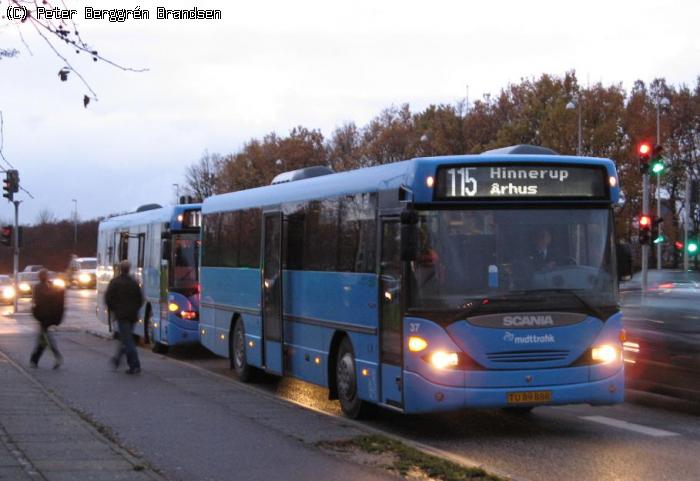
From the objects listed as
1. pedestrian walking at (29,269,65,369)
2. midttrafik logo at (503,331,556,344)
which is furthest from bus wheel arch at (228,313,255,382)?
midttrafik logo at (503,331,556,344)

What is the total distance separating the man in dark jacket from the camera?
19.1m

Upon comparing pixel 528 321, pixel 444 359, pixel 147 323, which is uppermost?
pixel 528 321

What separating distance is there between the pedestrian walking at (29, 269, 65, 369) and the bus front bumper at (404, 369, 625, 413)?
945cm

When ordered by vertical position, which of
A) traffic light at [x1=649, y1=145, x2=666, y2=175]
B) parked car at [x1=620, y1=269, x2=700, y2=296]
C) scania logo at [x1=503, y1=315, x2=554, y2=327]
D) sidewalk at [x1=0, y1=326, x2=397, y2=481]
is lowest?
sidewalk at [x1=0, y1=326, x2=397, y2=481]

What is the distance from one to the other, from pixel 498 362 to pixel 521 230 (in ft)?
4.52

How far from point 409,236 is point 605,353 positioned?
247 centimetres

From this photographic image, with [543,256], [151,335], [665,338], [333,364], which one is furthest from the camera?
[151,335]

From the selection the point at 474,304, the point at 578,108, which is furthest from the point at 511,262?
the point at 578,108

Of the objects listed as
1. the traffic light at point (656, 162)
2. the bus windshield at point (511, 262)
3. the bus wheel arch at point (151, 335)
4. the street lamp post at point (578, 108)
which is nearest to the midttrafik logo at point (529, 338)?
the bus windshield at point (511, 262)

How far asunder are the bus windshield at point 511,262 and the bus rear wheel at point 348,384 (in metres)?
1.99

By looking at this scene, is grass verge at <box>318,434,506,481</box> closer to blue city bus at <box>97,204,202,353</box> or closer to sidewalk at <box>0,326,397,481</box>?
sidewalk at <box>0,326,397,481</box>

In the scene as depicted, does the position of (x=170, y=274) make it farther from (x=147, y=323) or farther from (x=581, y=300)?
(x=581, y=300)

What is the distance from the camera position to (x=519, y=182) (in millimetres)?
12344

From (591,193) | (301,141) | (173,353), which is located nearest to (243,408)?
(591,193)
